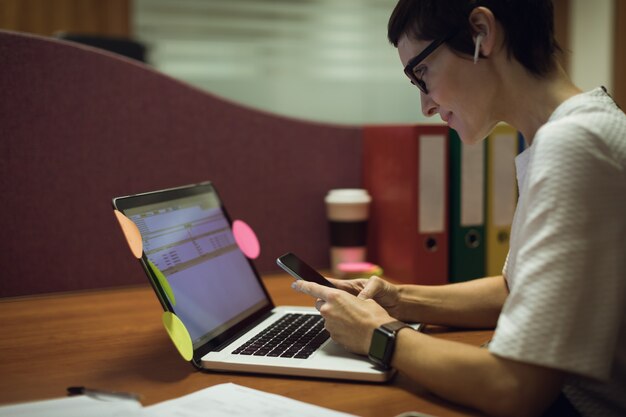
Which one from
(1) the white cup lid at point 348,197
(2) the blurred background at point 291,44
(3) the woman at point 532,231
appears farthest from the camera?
(2) the blurred background at point 291,44

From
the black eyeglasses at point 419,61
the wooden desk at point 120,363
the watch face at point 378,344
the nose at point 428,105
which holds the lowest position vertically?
the wooden desk at point 120,363

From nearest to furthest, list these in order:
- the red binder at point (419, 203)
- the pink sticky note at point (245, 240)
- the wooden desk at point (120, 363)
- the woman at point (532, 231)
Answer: the woman at point (532, 231) < the wooden desk at point (120, 363) < the pink sticky note at point (245, 240) < the red binder at point (419, 203)

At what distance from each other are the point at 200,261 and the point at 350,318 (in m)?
0.32

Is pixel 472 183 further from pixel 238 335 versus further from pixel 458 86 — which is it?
pixel 238 335

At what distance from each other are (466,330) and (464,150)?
1.59ft

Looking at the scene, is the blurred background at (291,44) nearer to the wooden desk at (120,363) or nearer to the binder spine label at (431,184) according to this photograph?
the binder spine label at (431,184)

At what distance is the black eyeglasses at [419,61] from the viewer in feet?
3.06

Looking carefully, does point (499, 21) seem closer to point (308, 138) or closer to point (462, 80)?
point (462, 80)

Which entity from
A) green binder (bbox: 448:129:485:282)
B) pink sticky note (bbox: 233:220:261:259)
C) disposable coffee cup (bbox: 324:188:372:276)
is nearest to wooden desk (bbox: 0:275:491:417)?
pink sticky note (bbox: 233:220:261:259)

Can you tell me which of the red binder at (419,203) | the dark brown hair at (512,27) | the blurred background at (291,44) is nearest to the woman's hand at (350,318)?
the dark brown hair at (512,27)

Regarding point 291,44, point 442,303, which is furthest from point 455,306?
point 291,44

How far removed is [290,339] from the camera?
1029 millimetres

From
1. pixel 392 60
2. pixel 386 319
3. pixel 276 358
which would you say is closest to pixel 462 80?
pixel 386 319

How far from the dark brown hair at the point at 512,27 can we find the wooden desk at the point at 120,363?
0.45m
